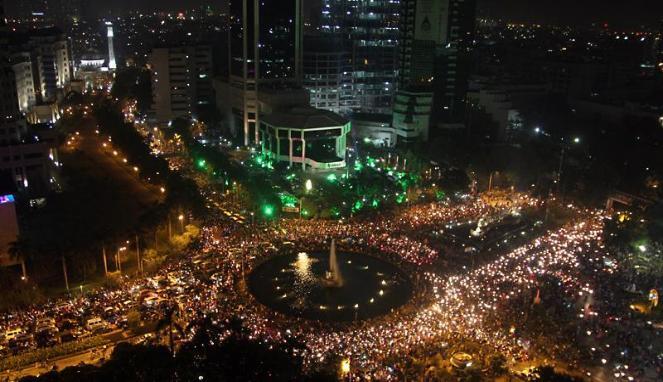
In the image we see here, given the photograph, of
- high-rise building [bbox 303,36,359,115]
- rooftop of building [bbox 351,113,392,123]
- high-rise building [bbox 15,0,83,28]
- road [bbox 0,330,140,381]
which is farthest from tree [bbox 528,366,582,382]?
high-rise building [bbox 15,0,83,28]

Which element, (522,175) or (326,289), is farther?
(522,175)

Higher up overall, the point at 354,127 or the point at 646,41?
the point at 646,41

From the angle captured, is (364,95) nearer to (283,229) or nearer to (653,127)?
(653,127)

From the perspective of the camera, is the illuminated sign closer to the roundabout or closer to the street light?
the roundabout

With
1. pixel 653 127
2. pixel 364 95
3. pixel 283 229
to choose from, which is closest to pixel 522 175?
pixel 653 127

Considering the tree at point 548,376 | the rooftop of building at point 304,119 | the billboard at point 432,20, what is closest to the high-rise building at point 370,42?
the billboard at point 432,20

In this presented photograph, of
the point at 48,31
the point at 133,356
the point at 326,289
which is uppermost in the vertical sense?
the point at 48,31

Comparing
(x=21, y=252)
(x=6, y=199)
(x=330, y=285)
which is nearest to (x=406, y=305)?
(x=330, y=285)
